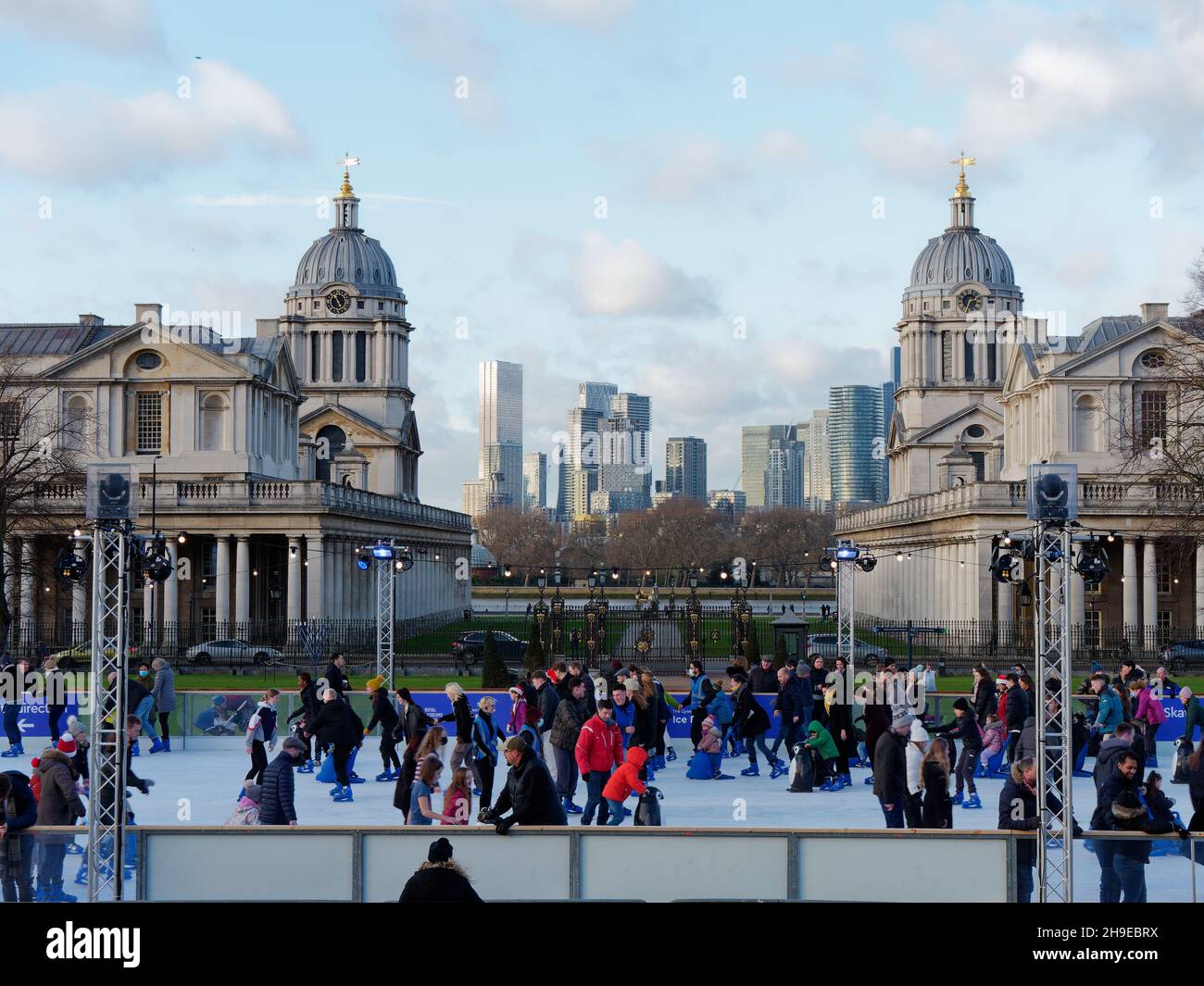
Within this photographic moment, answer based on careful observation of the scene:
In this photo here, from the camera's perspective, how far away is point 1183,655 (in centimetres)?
5278

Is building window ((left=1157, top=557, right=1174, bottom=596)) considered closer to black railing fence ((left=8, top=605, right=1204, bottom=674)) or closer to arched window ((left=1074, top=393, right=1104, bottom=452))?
black railing fence ((left=8, top=605, right=1204, bottom=674))

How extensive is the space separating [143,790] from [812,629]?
58835mm

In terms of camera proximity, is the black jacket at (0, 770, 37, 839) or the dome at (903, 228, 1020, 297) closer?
the black jacket at (0, 770, 37, 839)

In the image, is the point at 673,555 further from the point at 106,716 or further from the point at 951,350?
the point at 106,716

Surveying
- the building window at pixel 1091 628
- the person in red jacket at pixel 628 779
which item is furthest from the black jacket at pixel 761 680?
the building window at pixel 1091 628

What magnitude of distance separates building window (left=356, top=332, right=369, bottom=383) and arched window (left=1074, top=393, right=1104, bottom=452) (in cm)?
5624

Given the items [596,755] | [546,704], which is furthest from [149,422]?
[596,755]

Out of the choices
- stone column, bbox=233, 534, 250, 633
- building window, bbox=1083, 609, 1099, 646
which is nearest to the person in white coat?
building window, bbox=1083, 609, 1099, 646

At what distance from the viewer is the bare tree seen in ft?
173

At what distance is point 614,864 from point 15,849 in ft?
17.3

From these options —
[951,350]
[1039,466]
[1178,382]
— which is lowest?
[1039,466]

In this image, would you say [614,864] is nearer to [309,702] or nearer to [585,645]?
[309,702]
